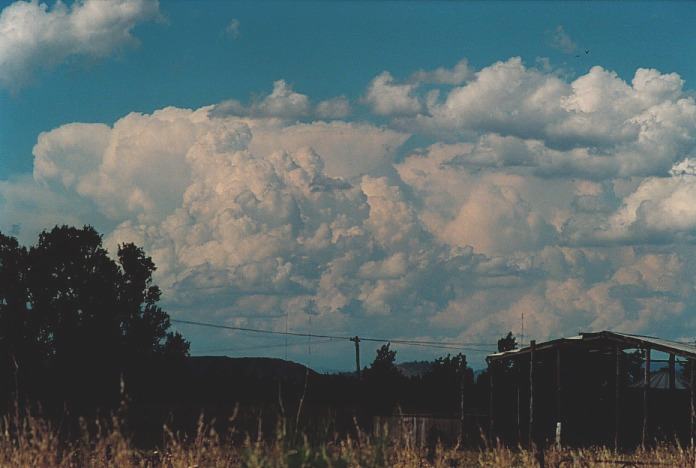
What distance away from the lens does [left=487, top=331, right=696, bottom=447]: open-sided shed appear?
107ft

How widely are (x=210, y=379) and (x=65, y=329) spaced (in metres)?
6.91

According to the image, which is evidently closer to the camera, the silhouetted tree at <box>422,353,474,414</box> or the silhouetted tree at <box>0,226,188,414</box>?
the silhouetted tree at <box>0,226,188,414</box>

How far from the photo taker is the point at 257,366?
2702 inches

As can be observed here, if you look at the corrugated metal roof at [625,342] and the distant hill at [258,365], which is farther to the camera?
the distant hill at [258,365]

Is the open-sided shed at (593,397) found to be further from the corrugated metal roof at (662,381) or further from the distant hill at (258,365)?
the distant hill at (258,365)

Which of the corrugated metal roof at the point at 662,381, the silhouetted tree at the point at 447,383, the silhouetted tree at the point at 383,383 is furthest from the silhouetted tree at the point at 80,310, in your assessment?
the corrugated metal roof at the point at 662,381

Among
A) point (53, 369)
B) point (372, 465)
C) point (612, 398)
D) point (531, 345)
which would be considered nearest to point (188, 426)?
point (53, 369)

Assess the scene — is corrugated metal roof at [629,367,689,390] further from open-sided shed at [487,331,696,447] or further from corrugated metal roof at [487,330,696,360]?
corrugated metal roof at [487,330,696,360]

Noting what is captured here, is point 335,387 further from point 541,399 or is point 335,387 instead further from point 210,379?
point 541,399

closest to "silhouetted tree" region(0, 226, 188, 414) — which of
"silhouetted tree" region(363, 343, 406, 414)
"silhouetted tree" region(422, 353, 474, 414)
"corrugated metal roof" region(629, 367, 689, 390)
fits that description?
"silhouetted tree" region(363, 343, 406, 414)

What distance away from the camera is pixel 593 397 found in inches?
1511

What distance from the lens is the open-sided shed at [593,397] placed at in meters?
32.7

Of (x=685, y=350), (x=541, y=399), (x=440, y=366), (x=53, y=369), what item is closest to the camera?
(x=685, y=350)

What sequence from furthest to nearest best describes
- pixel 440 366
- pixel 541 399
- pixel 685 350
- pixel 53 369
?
1. pixel 440 366
2. pixel 541 399
3. pixel 53 369
4. pixel 685 350
